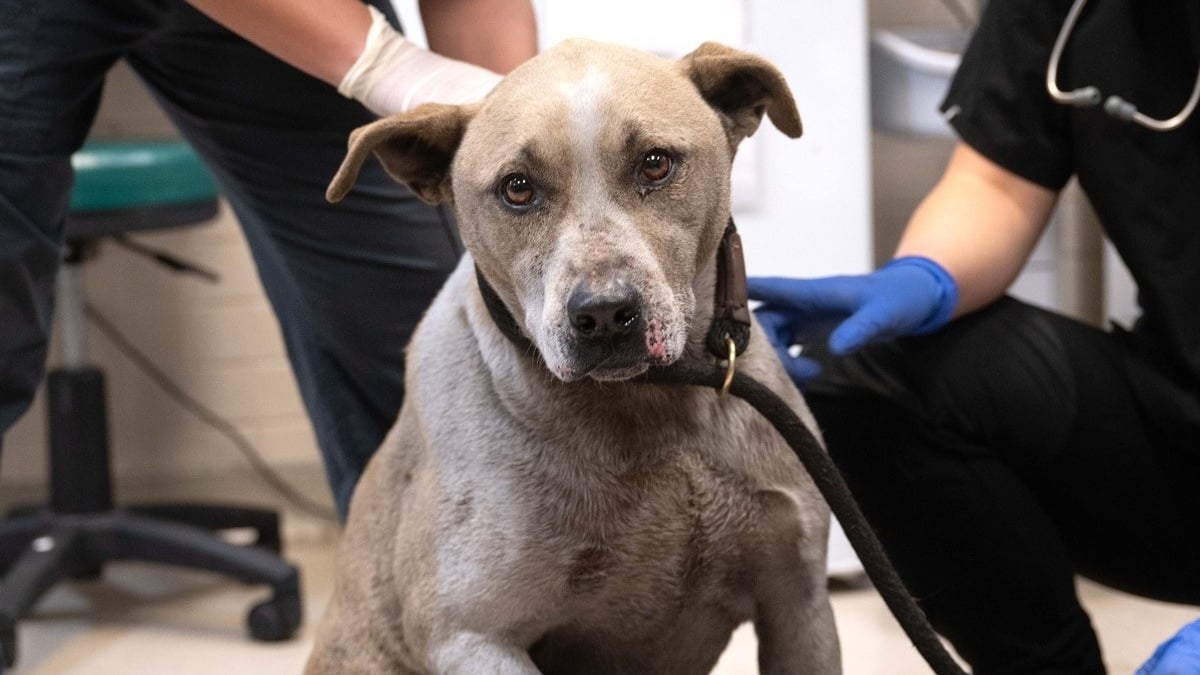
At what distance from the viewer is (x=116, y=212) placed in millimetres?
2416

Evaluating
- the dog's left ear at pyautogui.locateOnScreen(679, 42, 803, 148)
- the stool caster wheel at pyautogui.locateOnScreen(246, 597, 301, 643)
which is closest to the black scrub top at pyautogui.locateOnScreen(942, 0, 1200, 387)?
the dog's left ear at pyautogui.locateOnScreen(679, 42, 803, 148)

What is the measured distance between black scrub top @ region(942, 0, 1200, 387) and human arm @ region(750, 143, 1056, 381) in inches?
1.4

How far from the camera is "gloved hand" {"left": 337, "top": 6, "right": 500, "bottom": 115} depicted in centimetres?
137

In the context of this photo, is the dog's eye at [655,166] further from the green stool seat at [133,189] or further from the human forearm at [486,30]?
the green stool seat at [133,189]

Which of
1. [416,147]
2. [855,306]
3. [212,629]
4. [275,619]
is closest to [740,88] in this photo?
Result: [416,147]

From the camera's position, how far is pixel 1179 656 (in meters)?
1.11

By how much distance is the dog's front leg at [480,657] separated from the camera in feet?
3.93

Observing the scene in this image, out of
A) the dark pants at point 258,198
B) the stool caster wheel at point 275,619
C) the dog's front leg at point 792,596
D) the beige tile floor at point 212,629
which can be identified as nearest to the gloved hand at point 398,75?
the dark pants at point 258,198

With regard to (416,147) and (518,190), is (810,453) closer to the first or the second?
(518,190)

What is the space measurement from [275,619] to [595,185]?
56.6 inches

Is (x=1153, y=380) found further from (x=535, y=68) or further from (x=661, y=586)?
(x=535, y=68)

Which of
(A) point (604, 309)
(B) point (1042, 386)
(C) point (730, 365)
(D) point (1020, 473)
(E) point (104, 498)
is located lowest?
(E) point (104, 498)

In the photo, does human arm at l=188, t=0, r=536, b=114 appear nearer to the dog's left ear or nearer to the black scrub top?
the dog's left ear

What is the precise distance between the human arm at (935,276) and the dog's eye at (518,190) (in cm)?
46
